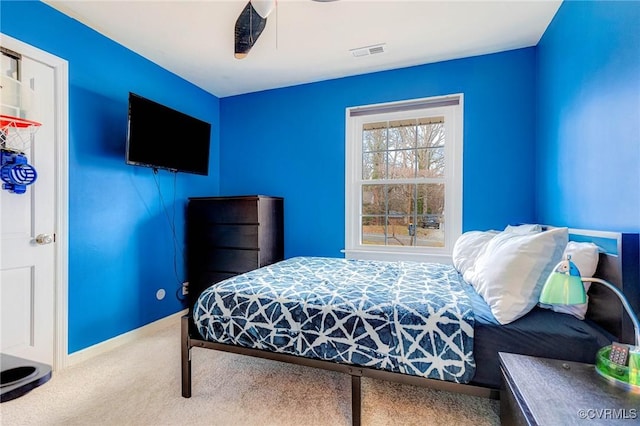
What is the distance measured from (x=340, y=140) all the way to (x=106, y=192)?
7.29ft

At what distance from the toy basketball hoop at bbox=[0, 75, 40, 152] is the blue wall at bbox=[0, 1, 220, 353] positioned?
279mm

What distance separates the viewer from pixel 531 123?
261cm

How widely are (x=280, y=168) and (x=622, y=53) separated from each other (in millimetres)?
2831

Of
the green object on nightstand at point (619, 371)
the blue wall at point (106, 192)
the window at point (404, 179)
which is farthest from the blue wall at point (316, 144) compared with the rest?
the green object on nightstand at point (619, 371)

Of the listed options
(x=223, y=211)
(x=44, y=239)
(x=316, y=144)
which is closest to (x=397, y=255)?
(x=316, y=144)

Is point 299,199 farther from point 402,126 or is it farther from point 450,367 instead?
point 450,367

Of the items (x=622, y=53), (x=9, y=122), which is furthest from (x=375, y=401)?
(x=9, y=122)

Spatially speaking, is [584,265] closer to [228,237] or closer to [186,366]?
[186,366]

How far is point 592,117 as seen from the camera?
5.44 ft

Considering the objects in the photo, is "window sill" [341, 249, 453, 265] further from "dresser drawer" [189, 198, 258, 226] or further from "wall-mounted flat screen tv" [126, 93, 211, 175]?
"wall-mounted flat screen tv" [126, 93, 211, 175]

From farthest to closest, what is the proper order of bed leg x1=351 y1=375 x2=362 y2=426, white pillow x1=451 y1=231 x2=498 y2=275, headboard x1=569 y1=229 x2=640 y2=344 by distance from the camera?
white pillow x1=451 y1=231 x2=498 y2=275 → bed leg x1=351 y1=375 x2=362 y2=426 → headboard x1=569 y1=229 x2=640 y2=344

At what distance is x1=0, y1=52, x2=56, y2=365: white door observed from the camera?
6.15 ft

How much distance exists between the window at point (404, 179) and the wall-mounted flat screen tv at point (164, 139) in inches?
61.6

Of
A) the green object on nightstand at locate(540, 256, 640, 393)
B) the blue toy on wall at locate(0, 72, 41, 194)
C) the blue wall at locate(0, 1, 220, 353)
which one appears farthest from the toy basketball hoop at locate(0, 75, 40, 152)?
the green object on nightstand at locate(540, 256, 640, 393)
